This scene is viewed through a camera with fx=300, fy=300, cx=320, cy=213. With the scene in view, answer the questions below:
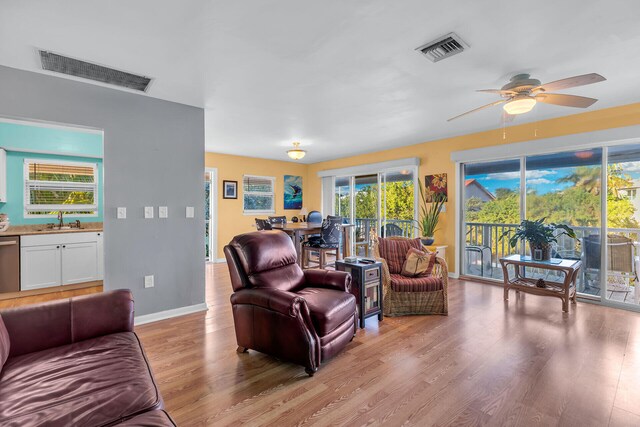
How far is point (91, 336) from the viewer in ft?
6.02

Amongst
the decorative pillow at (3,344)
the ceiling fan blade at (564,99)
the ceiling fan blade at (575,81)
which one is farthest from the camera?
the ceiling fan blade at (564,99)

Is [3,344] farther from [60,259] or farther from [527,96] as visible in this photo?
[527,96]

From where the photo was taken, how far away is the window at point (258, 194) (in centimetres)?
730

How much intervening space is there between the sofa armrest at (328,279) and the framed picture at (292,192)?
520cm

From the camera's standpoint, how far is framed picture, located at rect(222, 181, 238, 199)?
6883mm

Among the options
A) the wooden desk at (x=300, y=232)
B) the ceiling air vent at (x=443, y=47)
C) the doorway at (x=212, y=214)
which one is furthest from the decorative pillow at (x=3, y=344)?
the doorway at (x=212, y=214)

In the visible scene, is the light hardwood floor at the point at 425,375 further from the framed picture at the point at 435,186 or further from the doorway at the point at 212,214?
the doorway at the point at 212,214

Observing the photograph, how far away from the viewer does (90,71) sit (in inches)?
106

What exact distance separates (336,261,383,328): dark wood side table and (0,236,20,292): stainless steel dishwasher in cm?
428

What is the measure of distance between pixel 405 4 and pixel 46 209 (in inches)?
223

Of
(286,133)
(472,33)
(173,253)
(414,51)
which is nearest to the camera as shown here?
(472,33)

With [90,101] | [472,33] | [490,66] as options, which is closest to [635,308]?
[490,66]

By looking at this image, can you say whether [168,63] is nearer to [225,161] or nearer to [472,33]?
[472,33]

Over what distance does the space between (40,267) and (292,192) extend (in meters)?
5.26
